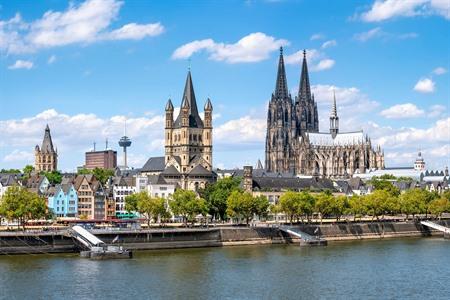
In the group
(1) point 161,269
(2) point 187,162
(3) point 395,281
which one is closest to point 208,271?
(1) point 161,269

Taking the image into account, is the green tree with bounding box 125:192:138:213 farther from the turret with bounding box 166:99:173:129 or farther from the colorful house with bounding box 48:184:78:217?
the turret with bounding box 166:99:173:129

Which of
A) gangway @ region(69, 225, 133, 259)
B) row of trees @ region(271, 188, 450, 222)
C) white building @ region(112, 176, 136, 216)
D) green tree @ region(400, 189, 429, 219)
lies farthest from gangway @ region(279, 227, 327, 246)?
white building @ region(112, 176, 136, 216)

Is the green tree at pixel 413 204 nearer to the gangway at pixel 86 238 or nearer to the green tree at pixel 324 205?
the green tree at pixel 324 205

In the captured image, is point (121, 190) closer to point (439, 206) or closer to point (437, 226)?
point (437, 226)

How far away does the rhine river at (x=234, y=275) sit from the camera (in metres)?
68.6

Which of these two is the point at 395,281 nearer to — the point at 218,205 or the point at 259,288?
the point at 259,288

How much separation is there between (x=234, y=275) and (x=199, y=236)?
3165cm

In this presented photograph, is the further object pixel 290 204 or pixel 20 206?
pixel 290 204

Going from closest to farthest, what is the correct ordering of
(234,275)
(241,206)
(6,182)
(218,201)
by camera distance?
(234,275) → (241,206) → (218,201) → (6,182)

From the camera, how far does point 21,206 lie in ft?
368

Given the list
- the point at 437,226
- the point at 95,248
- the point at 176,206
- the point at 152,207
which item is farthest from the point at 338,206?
the point at 95,248

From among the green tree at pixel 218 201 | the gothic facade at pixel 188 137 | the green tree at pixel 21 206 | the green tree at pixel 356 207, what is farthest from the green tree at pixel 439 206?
the green tree at pixel 21 206

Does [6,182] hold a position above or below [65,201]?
above

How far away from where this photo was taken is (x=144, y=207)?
127 metres
